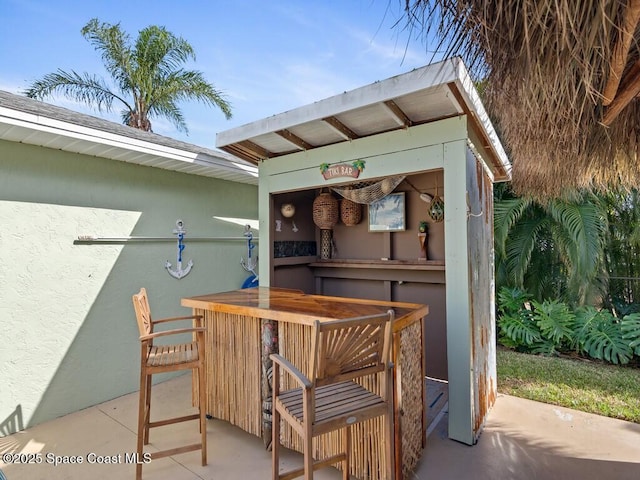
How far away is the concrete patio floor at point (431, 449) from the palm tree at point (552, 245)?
2708 mm

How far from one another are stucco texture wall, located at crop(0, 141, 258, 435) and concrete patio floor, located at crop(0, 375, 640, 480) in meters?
0.39

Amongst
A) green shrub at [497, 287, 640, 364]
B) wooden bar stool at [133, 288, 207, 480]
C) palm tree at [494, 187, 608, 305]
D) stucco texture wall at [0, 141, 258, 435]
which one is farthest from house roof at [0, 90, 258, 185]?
green shrub at [497, 287, 640, 364]

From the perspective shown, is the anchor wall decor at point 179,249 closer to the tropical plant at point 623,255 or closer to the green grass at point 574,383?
the green grass at point 574,383

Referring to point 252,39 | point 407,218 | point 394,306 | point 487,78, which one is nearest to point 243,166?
point 407,218

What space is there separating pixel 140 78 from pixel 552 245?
1076 centimetres

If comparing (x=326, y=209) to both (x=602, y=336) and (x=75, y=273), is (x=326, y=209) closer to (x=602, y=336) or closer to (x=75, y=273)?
(x=75, y=273)

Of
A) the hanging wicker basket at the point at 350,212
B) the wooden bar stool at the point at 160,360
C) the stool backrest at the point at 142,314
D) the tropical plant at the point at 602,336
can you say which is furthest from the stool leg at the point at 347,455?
the tropical plant at the point at 602,336

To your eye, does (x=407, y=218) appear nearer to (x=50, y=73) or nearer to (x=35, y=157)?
(x=35, y=157)

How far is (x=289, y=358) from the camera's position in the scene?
2.56 metres

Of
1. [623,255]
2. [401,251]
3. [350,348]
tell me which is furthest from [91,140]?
[623,255]

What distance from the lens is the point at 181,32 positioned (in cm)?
945

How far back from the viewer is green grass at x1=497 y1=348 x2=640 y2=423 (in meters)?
3.53

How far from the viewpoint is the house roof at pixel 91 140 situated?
297 cm

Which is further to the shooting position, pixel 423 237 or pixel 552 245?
pixel 552 245
